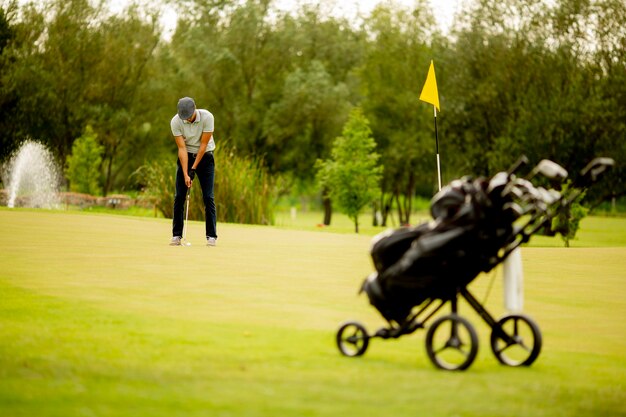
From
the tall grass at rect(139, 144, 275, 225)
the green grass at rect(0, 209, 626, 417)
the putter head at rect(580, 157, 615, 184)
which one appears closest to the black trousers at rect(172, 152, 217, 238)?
the green grass at rect(0, 209, 626, 417)

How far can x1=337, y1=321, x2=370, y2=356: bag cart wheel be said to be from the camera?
18.0 ft

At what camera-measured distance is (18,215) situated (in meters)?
18.9

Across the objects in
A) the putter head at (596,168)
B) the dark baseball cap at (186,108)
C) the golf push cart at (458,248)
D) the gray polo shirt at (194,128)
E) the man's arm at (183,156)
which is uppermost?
the dark baseball cap at (186,108)

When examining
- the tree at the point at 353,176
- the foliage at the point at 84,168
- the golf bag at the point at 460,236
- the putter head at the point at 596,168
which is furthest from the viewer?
the foliage at the point at 84,168

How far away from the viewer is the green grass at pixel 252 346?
4301 millimetres

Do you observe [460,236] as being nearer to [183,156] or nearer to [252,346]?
[252,346]

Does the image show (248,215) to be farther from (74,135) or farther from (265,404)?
(74,135)

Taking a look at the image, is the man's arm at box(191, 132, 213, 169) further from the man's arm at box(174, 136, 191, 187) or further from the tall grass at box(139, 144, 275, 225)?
the tall grass at box(139, 144, 275, 225)

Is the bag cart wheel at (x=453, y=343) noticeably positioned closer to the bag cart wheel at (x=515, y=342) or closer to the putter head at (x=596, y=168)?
the bag cart wheel at (x=515, y=342)

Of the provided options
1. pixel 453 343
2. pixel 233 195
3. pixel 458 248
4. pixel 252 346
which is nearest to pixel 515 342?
pixel 453 343

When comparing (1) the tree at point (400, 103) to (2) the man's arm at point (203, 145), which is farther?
(1) the tree at point (400, 103)

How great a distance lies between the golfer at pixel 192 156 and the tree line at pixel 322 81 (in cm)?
2871

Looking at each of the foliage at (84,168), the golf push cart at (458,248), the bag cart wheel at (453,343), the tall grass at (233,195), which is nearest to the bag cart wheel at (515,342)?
the golf push cart at (458,248)

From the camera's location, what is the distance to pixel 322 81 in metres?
55.1
